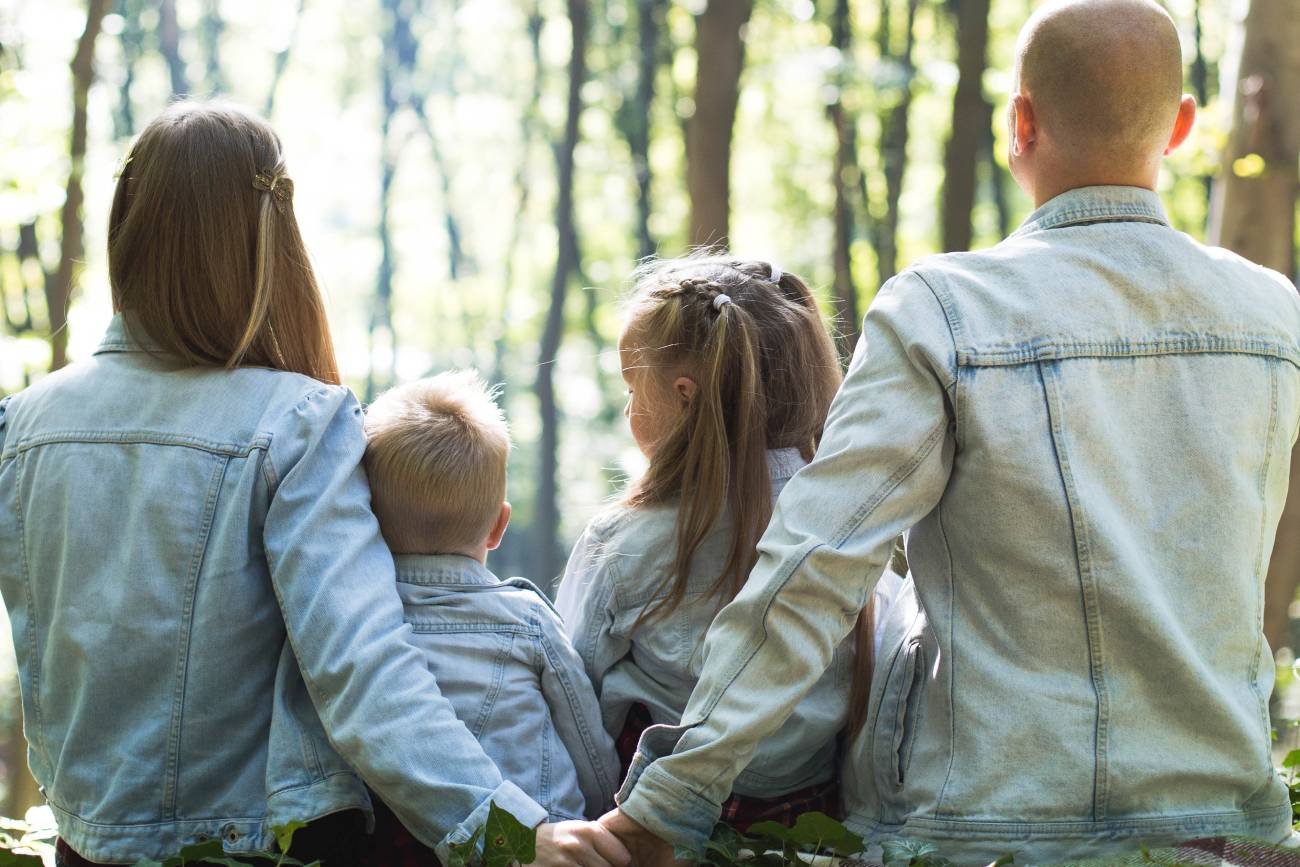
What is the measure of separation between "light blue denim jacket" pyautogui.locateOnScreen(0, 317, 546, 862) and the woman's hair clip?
343 mm

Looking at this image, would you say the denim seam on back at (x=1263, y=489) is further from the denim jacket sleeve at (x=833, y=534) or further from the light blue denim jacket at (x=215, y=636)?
the light blue denim jacket at (x=215, y=636)

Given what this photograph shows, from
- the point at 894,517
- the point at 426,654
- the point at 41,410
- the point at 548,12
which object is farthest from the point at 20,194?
the point at 548,12

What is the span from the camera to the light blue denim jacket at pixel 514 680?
2.58 metres

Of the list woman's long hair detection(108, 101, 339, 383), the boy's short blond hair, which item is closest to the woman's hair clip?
woman's long hair detection(108, 101, 339, 383)

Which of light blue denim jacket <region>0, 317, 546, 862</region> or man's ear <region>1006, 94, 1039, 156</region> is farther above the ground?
man's ear <region>1006, 94, 1039, 156</region>

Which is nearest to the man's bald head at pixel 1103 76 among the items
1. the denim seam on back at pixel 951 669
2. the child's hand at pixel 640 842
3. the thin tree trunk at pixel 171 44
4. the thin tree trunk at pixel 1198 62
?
the denim seam on back at pixel 951 669

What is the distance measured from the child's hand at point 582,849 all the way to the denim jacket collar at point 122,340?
3.95ft

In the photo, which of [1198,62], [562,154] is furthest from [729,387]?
[562,154]

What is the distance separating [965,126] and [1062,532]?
785 cm

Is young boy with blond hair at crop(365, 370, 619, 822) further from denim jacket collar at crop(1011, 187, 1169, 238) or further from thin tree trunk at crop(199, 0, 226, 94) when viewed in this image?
thin tree trunk at crop(199, 0, 226, 94)

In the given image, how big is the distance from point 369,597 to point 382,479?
0.30m

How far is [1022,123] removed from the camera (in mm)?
2332

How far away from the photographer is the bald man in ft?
6.95

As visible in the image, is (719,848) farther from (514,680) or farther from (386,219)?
(386,219)
